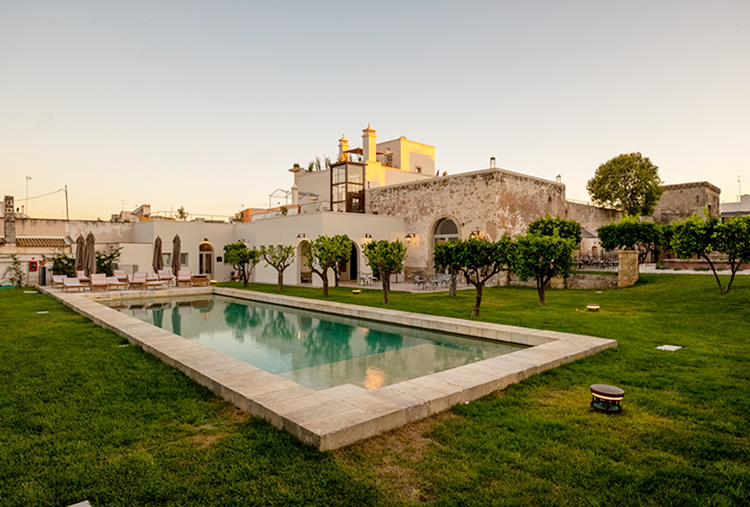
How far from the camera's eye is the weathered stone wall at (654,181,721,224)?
34.7 metres

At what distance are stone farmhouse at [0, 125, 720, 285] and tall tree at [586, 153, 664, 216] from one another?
2.29m

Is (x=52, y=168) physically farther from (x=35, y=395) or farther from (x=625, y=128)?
(x=625, y=128)

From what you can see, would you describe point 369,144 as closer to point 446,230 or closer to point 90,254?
point 446,230

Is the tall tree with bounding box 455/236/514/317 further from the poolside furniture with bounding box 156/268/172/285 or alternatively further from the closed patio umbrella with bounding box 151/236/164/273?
the closed patio umbrella with bounding box 151/236/164/273

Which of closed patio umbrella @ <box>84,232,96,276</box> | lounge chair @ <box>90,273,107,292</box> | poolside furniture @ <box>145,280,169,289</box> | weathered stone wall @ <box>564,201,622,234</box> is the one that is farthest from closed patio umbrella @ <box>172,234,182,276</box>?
weathered stone wall @ <box>564,201,622,234</box>

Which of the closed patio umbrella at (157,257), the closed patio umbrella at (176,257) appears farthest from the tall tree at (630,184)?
the closed patio umbrella at (157,257)

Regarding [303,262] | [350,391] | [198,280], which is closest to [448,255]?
[350,391]

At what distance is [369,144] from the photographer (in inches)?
1085

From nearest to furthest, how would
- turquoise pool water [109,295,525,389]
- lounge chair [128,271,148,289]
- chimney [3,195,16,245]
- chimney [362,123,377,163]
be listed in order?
1. turquoise pool water [109,295,525,389]
2. lounge chair [128,271,148,289]
3. chimney [3,195,16,245]
4. chimney [362,123,377,163]

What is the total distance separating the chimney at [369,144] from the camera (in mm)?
27453

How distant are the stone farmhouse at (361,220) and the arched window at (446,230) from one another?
0.06m

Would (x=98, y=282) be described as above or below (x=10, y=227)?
below

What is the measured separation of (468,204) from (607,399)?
1626 centimetres

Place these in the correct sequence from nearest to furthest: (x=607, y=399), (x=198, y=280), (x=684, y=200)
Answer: (x=607, y=399) < (x=198, y=280) < (x=684, y=200)
